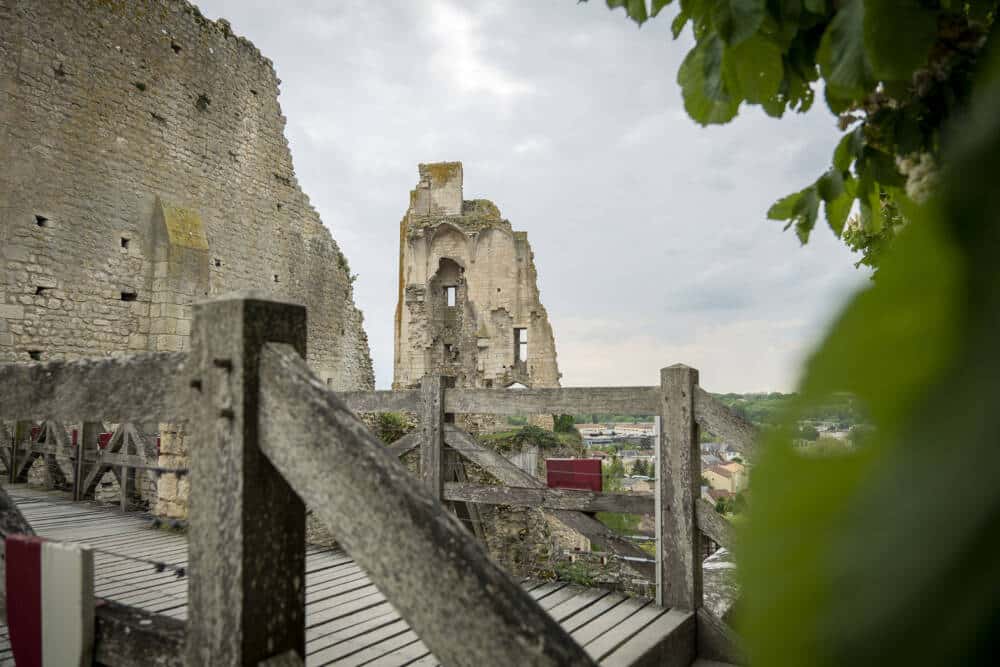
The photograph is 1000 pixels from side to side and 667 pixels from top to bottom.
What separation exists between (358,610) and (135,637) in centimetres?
216

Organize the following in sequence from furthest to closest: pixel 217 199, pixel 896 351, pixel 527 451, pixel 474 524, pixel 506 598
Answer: pixel 527 451 < pixel 217 199 < pixel 474 524 < pixel 506 598 < pixel 896 351

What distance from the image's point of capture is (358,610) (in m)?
3.47

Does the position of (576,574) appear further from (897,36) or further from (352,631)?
(897,36)

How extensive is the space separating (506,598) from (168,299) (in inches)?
452

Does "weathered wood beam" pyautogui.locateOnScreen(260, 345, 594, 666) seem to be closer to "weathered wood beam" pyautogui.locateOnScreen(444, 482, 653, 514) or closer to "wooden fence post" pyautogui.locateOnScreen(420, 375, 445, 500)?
"weathered wood beam" pyautogui.locateOnScreen(444, 482, 653, 514)

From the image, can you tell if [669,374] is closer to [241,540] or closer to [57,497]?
[241,540]

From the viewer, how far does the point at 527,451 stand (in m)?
15.1

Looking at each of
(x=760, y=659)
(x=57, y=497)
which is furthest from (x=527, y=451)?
(x=760, y=659)

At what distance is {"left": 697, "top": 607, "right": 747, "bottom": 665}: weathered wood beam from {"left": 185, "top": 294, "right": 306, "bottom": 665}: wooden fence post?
289 centimetres

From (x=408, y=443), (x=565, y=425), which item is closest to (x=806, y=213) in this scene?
(x=408, y=443)

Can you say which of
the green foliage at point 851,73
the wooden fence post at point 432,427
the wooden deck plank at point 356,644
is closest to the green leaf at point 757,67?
the green foliage at point 851,73

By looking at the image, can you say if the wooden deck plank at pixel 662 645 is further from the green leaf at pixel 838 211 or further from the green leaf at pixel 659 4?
the green leaf at pixel 659 4

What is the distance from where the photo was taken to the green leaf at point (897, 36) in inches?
27.1

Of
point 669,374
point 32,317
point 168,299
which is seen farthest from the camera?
point 168,299
